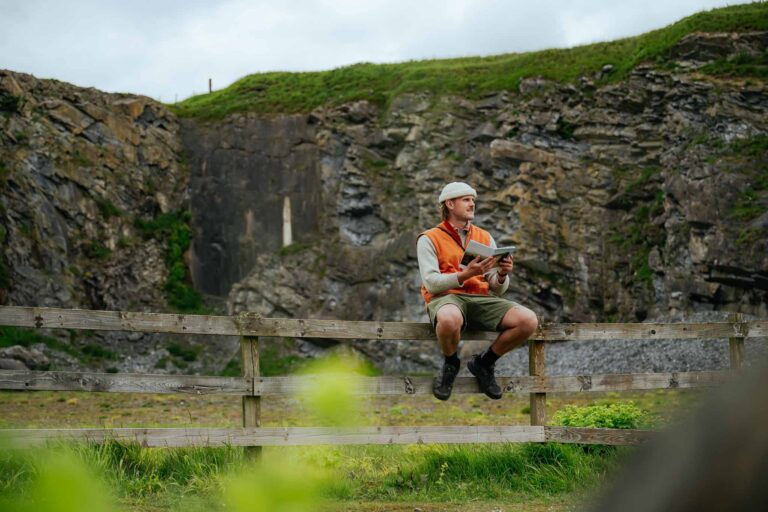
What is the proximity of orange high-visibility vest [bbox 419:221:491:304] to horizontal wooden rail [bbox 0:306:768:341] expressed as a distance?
48 cm

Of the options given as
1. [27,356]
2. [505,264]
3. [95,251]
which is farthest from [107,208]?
[505,264]

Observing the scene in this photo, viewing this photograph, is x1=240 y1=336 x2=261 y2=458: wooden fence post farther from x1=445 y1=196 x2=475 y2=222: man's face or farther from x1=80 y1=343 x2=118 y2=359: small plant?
x1=80 y1=343 x2=118 y2=359: small plant

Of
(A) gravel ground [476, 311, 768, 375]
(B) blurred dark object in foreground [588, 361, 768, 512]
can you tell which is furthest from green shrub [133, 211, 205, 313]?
(B) blurred dark object in foreground [588, 361, 768, 512]

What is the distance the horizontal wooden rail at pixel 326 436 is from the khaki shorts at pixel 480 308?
95 centimetres

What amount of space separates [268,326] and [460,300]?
1626 mm

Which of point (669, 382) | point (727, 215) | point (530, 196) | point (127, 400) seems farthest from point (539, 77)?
point (669, 382)

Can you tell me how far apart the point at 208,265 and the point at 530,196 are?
A: 12.2 metres

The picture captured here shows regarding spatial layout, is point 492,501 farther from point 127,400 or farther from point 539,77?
point 539,77

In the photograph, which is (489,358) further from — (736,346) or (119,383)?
(119,383)

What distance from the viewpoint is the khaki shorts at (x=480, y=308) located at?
22.4ft

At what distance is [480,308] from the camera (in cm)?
691

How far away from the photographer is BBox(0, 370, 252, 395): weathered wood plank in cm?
654

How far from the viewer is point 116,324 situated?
684 cm

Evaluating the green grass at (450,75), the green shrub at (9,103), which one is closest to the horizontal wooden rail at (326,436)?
the green grass at (450,75)
